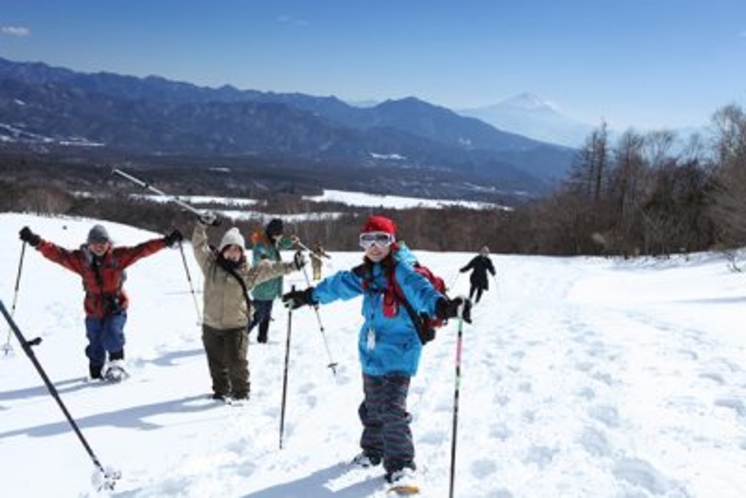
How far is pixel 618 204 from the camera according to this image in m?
81.4

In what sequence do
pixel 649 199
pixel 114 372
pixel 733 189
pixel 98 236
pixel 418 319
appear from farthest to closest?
pixel 649 199, pixel 733 189, pixel 114 372, pixel 98 236, pixel 418 319

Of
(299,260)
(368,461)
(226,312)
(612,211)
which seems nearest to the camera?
(368,461)

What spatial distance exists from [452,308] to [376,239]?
91cm

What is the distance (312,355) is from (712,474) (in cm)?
690

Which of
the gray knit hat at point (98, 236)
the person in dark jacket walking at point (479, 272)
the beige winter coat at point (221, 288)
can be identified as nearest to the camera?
the beige winter coat at point (221, 288)

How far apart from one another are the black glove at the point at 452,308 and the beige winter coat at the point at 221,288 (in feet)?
12.3

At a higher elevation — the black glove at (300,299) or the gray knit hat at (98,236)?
the gray knit hat at (98,236)

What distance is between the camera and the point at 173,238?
30.6ft

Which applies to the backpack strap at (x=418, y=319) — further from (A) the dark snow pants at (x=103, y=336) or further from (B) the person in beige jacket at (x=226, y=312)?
(A) the dark snow pants at (x=103, y=336)

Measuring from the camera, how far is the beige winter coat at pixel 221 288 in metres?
8.54

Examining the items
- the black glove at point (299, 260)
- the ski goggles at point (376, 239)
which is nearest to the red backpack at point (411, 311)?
the ski goggles at point (376, 239)

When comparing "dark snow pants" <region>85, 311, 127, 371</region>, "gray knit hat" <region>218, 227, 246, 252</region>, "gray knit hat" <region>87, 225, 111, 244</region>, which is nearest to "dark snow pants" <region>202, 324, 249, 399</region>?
"gray knit hat" <region>218, 227, 246, 252</region>

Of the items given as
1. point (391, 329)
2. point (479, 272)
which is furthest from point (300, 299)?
point (479, 272)

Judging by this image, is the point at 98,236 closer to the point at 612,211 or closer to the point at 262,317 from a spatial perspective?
the point at 262,317
